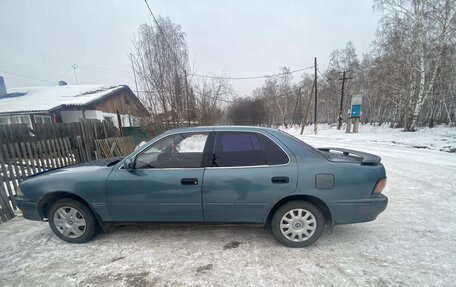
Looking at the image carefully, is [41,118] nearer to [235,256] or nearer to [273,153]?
[235,256]

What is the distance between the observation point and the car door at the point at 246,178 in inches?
100

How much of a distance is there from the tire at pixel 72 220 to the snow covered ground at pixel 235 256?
0.13 meters

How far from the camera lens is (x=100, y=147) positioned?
7691 millimetres

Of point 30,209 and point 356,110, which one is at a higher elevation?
point 356,110

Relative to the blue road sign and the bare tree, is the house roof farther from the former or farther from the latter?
the blue road sign

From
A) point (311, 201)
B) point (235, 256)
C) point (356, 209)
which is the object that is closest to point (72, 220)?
point (235, 256)

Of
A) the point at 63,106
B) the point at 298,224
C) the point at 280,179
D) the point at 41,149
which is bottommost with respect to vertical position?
the point at 298,224

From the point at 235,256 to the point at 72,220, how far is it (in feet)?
7.69

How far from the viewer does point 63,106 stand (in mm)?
15023

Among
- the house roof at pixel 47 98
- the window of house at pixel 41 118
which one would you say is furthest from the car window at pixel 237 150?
the window of house at pixel 41 118

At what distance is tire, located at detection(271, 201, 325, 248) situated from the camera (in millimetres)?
2615

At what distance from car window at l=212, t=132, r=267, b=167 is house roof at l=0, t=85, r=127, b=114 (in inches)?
634

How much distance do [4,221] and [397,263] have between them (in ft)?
20.2

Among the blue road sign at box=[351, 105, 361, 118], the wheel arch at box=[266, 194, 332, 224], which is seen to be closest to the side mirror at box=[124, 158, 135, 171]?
the wheel arch at box=[266, 194, 332, 224]
